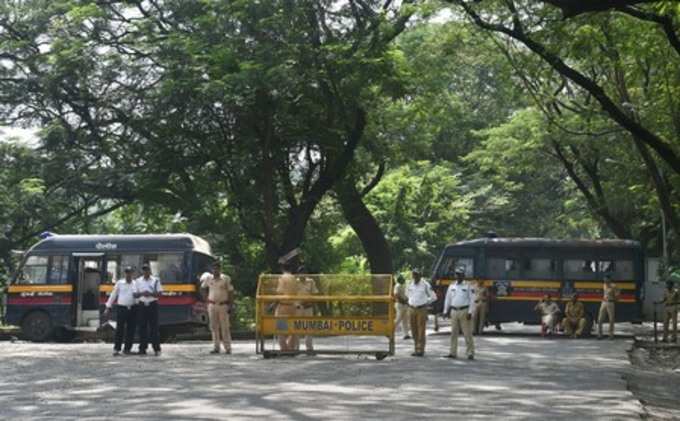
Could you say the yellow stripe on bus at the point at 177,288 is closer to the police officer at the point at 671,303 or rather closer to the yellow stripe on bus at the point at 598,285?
the yellow stripe on bus at the point at 598,285

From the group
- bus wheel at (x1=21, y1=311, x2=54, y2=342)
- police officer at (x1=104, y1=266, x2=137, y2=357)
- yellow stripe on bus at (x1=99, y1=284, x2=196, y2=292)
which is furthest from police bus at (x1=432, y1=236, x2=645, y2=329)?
police officer at (x1=104, y1=266, x2=137, y2=357)

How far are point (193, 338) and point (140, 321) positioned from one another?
11.8 meters

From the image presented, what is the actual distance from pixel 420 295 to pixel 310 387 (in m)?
8.05

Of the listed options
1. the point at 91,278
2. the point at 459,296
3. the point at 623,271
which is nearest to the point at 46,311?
the point at 91,278

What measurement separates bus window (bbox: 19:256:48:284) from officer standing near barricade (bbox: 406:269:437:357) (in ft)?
41.8

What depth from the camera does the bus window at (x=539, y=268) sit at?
36.4m

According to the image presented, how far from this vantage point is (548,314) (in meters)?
34.4

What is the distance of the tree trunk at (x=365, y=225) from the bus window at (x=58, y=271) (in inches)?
399

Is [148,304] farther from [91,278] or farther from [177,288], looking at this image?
[91,278]

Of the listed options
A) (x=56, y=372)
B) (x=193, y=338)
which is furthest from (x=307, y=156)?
(x=56, y=372)

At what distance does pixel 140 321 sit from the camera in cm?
2317

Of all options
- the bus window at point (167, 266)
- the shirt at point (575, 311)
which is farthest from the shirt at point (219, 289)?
the shirt at point (575, 311)

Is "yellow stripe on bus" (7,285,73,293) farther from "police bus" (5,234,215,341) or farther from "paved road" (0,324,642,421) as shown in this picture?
"paved road" (0,324,642,421)

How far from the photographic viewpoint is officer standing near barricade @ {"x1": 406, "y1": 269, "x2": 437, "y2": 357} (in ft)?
76.7
